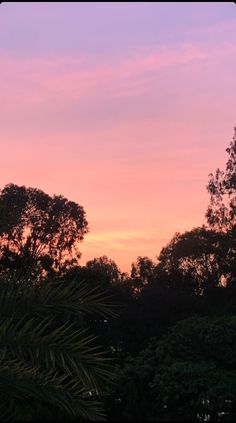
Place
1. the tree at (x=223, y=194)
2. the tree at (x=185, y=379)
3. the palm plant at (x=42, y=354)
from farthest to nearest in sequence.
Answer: the tree at (x=223, y=194), the tree at (x=185, y=379), the palm plant at (x=42, y=354)

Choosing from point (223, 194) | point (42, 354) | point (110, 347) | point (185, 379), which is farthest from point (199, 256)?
point (42, 354)

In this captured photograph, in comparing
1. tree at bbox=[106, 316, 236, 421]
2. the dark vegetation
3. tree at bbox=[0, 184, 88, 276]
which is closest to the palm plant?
the dark vegetation

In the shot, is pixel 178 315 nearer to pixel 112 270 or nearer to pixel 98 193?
pixel 98 193

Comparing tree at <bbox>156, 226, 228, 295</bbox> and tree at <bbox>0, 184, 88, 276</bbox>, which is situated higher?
tree at <bbox>0, 184, 88, 276</bbox>

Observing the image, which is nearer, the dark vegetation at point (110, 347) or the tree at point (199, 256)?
the dark vegetation at point (110, 347)

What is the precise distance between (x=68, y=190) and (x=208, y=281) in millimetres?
24132

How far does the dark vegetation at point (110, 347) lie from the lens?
16.7ft

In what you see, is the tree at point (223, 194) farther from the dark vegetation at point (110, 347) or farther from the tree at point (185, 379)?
the tree at point (185, 379)

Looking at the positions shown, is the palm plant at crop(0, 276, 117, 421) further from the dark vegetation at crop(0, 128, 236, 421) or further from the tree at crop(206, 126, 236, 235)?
the tree at crop(206, 126, 236, 235)

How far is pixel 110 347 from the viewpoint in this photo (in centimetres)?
1859

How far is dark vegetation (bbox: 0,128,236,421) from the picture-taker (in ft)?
16.7

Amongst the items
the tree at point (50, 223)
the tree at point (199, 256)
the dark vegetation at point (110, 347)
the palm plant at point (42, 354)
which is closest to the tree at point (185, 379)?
the dark vegetation at point (110, 347)

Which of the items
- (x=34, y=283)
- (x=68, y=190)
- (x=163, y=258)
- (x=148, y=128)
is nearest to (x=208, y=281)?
(x=163, y=258)

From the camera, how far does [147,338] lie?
18.8 meters
